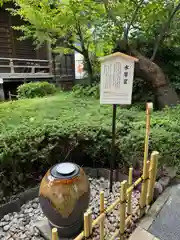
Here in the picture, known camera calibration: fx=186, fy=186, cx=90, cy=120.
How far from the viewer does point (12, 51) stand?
35.8 ft

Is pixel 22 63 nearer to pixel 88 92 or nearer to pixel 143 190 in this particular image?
pixel 88 92

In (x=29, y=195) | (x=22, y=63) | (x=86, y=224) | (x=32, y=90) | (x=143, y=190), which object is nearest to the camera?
(x=86, y=224)

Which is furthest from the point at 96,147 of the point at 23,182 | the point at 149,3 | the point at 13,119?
the point at 149,3

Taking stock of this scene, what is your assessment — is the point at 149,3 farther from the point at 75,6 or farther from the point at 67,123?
the point at 67,123

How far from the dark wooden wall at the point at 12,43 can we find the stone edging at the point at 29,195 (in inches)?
404

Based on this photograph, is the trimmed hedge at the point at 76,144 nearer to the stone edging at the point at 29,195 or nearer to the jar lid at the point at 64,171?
the stone edging at the point at 29,195

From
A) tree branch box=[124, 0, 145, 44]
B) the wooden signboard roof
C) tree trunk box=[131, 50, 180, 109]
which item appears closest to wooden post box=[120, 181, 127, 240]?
the wooden signboard roof

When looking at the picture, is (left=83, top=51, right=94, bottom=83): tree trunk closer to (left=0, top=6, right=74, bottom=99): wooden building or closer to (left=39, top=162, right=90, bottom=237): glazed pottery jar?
(left=0, top=6, right=74, bottom=99): wooden building

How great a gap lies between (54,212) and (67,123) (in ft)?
5.48

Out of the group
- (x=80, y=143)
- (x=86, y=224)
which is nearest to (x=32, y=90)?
(x=80, y=143)

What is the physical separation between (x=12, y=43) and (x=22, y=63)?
48.0 inches

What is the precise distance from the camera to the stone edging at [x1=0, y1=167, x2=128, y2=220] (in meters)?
2.30

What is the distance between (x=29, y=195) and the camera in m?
2.52

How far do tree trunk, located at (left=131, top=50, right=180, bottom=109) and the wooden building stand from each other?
674 centimetres
